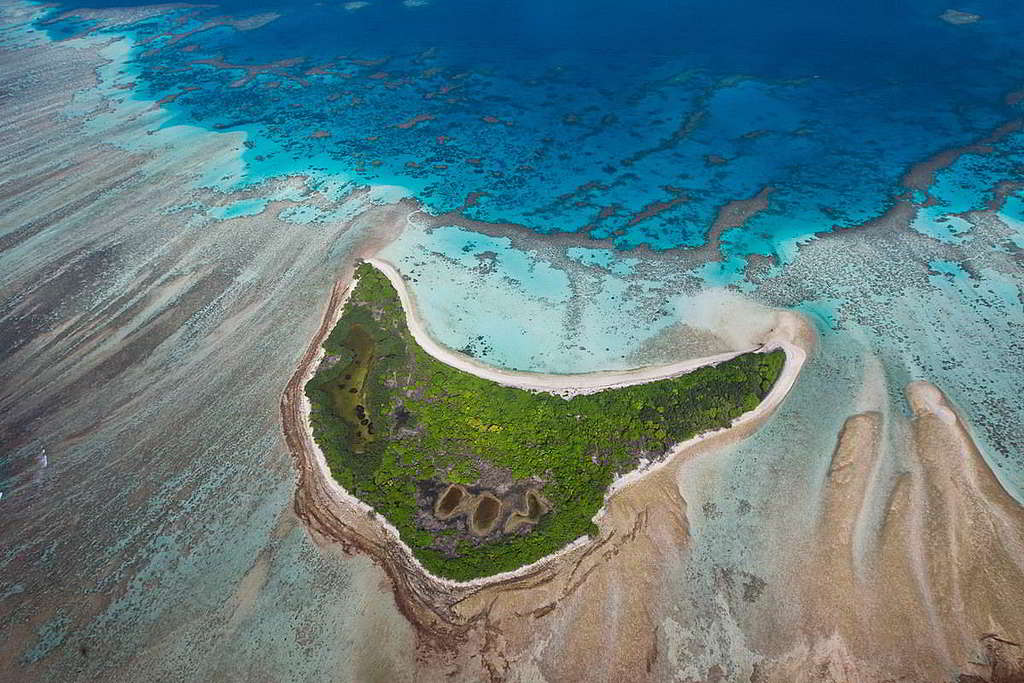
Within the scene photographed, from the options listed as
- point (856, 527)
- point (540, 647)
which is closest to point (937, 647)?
point (856, 527)

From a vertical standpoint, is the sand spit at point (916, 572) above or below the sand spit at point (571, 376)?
below

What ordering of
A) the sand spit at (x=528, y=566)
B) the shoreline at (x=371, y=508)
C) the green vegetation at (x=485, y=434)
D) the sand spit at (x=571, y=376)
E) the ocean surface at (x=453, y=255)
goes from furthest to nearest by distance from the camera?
the sand spit at (x=571, y=376), the green vegetation at (x=485, y=434), the ocean surface at (x=453, y=255), the shoreline at (x=371, y=508), the sand spit at (x=528, y=566)

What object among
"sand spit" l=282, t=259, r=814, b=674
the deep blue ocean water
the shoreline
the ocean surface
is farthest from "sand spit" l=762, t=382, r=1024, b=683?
the deep blue ocean water

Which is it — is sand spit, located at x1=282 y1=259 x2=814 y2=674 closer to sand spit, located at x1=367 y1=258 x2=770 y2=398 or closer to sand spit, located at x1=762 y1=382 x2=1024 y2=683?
sand spit, located at x1=367 y1=258 x2=770 y2=398

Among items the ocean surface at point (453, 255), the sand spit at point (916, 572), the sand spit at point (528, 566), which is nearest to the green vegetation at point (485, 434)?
the sand spit at point (528, 566)

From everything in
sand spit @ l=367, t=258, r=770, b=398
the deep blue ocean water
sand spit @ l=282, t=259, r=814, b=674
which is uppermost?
the deep blue ocean water

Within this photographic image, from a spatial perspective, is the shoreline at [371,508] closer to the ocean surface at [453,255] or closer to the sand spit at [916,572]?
the ocean surface at [453,255]
